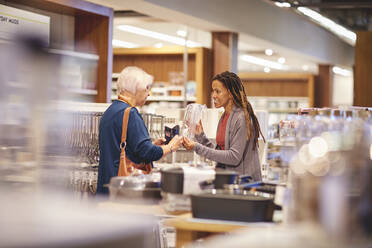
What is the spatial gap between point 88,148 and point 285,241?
338cm

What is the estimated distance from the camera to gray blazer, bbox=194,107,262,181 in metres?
3.58

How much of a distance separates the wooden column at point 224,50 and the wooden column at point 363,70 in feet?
8.57

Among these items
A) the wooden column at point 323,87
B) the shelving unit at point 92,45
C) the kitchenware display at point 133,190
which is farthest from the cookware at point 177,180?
the wooden column at point 323,87

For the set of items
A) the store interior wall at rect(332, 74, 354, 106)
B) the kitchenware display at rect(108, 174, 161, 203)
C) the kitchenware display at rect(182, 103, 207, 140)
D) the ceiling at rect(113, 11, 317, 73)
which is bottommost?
the kitchenware display at rect(108, 174, 161, 203)

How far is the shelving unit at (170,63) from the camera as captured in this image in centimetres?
1073

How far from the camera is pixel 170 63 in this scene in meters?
11.7

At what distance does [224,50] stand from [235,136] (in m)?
7.23

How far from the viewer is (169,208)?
244 centimetres

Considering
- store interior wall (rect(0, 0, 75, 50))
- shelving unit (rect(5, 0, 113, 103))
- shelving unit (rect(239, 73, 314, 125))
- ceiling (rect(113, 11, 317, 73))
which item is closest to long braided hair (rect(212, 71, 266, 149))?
store interior wall (rect(0, 0, 75, 50))

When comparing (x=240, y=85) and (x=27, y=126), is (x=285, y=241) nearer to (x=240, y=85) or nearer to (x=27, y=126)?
(x=27, y=126)

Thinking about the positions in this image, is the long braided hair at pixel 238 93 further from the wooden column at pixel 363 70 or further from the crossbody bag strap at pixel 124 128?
the wooden column at pixel 363 70

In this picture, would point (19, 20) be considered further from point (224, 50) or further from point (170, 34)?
point (170, 34)

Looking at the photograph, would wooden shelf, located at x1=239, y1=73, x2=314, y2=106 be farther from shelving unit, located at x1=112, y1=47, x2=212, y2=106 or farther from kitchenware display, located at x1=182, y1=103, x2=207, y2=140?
kitchenware display, located at x1=182, y1=103, x2=207, y2=140

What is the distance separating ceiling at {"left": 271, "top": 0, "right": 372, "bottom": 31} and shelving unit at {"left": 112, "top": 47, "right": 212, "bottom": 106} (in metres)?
1.87
